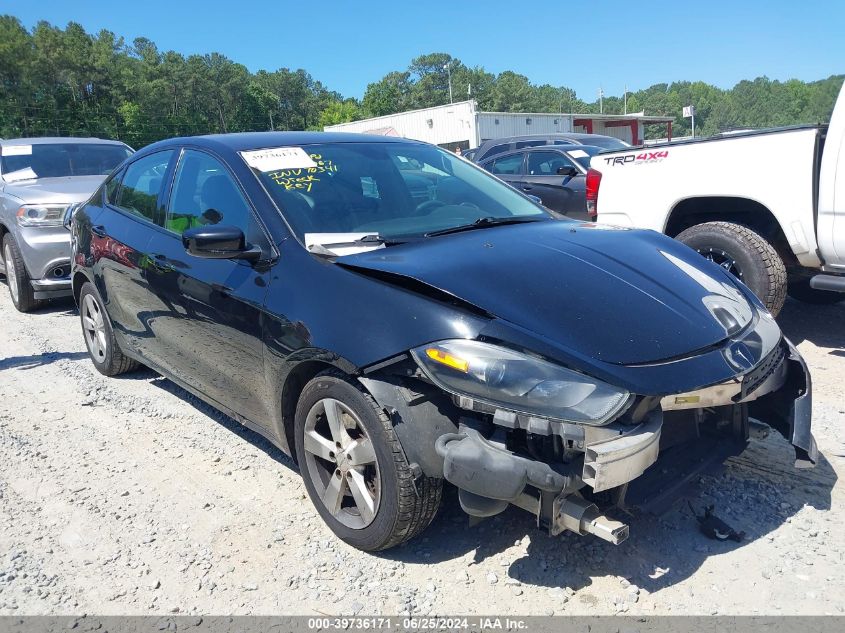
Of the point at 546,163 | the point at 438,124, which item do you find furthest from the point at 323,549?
the point at 438,124

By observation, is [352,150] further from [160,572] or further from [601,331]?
[160,572]

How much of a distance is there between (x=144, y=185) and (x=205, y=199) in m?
0.99

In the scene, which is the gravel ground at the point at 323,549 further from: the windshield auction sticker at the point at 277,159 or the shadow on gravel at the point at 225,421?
the windshield auction sticker at the point at 277,159

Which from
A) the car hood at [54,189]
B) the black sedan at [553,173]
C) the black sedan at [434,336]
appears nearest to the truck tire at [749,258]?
the black sedan at [434,336]

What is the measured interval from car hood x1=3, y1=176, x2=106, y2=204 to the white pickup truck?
5483 millimetres

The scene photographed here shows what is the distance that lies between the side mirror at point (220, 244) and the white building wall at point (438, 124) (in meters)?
36.6

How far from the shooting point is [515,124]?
1742 inches

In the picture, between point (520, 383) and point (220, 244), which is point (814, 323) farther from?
point (220, 244)

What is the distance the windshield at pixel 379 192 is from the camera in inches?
122

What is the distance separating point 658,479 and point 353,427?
3.88ft

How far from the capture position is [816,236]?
4.71m

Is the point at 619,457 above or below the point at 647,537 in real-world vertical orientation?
above

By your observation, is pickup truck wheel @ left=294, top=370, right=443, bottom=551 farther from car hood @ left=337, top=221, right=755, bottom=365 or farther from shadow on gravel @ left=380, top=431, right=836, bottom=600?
car hood @ left=337, top=221, right=755, bottom=365

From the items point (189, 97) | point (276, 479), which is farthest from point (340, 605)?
point (189, 97)
